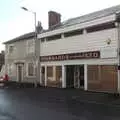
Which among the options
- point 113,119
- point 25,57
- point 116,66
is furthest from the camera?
point 25,57

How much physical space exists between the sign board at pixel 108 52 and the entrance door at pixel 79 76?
3869 mm

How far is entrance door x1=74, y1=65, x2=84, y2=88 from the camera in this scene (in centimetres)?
2620

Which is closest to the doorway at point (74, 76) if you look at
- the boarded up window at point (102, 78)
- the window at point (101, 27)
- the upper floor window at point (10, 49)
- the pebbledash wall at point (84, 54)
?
the pebbledash wall at point (84, 54)

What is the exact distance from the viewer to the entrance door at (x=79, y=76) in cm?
2620

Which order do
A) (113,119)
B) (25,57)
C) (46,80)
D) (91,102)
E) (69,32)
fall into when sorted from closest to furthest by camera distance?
(113,119)
(91,102)
(69,32)
(46,80)
(25,57)

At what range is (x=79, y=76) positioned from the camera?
2656cm

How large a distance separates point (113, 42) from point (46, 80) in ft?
34.6

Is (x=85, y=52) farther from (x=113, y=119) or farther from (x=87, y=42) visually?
(x=113, y=119)

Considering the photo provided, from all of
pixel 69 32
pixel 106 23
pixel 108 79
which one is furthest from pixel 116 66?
pixel 69 32

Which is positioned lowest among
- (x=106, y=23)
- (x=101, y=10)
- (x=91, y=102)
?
(x=91, y=102)

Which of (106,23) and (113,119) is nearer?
(113,119)

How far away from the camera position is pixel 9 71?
38781 millimetres

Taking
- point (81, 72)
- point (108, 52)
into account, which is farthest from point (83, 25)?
point (81, 72)

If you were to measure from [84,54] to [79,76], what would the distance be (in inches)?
116
